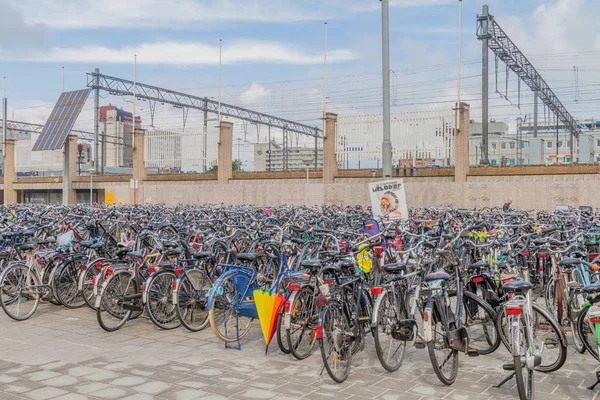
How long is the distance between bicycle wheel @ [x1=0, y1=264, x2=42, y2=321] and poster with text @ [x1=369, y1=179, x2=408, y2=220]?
5.85 meters

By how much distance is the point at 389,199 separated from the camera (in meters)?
10.7

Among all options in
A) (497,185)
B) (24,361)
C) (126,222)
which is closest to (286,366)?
(24,361)

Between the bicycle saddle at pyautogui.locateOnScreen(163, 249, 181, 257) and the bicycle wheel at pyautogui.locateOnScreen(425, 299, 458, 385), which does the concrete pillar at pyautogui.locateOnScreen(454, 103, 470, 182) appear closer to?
the bicycle saddle at pyautogui.locateOnScreen(163, 249, 181, 257)

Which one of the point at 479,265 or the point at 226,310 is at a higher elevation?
the point at 479,265

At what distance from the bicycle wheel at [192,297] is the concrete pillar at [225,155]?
71.0ft

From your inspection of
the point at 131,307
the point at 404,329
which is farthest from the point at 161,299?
the point at 404,329

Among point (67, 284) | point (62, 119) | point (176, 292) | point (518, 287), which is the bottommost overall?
point (67, 284)

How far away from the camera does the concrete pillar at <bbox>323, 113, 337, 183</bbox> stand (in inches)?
977

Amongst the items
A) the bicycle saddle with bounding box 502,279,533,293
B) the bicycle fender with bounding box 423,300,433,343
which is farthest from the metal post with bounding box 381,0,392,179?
the bicycle saddle with bounding box 502,279,533,293

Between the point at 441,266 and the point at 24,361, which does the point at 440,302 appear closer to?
the point at 441,266

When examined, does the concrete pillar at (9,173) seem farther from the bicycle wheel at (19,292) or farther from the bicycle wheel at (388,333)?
the bicycle wheel at (388,333)

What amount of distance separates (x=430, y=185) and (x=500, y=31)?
1292 centimetres

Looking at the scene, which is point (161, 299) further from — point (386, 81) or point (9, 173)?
point (9, 173)

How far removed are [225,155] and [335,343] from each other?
24.2 m
